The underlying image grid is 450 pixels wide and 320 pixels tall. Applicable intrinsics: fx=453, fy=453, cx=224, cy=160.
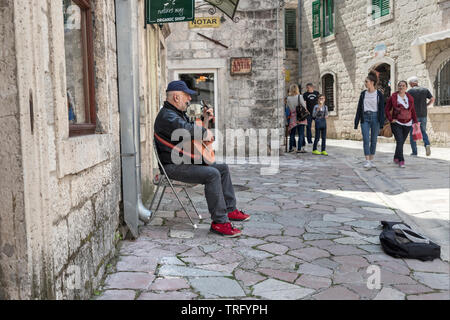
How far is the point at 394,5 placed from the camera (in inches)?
579

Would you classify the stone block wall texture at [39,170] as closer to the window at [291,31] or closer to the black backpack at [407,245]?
the black backpack at [407,245]

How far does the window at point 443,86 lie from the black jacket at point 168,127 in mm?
10558

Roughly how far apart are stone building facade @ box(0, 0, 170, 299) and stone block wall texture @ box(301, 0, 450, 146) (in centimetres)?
1194

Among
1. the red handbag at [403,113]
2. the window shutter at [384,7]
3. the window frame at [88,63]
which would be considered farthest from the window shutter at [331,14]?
the window frame at [88,63]

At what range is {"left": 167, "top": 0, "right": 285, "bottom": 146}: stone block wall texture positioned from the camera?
460 inches

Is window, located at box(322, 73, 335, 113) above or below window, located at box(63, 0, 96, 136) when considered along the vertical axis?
above

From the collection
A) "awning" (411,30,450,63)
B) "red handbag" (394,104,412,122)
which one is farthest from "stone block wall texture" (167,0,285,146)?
"awning" (411,30,450,63)

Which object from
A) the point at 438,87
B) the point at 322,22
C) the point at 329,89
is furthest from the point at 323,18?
the point at 438,87

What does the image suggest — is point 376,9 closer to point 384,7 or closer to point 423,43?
point 384,7

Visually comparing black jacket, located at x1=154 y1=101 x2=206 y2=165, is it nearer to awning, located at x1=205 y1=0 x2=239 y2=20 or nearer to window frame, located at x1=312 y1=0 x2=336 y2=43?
awning, located at x1=205 y1=0 x2=239 y2=20

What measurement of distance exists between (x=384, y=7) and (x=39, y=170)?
50.7 ft

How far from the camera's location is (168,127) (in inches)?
175

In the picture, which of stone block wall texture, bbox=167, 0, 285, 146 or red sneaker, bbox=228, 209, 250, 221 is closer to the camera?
red sneaker, bbox=228, 209, 250, 221
